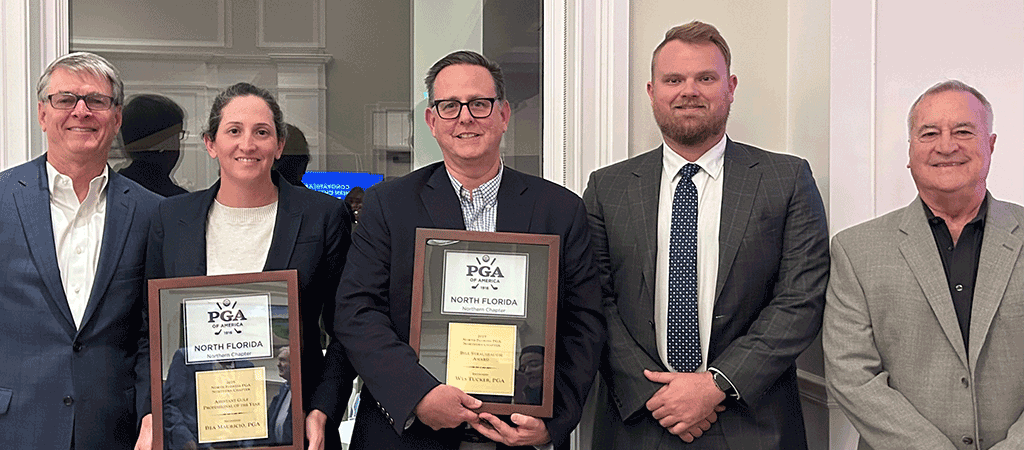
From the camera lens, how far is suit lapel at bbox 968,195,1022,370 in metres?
2.31

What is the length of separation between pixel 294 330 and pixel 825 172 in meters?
2.01

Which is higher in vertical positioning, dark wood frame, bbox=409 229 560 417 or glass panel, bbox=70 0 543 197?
glass panel, bbox=70 0 543 197

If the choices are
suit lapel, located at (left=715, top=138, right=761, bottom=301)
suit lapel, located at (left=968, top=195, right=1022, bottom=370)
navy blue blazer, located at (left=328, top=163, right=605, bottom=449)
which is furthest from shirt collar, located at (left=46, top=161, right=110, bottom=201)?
suit lapel, located at (left=968, top=195, right=1022, bottom=370)

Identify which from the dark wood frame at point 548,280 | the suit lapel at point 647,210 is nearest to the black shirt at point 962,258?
the suit lapel at point 647,210

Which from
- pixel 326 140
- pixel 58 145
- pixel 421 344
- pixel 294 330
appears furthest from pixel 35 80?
pixel 421 344

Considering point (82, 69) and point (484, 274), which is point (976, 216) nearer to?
point (484, 274)

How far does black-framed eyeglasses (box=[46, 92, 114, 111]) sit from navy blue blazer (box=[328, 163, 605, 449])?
91cm

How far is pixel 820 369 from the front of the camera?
9.92 feet

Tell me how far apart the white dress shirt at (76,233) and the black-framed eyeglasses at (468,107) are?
1.13 m

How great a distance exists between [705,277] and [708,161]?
0.38 meters

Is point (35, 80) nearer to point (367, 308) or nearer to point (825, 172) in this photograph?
→ point (367, 308)

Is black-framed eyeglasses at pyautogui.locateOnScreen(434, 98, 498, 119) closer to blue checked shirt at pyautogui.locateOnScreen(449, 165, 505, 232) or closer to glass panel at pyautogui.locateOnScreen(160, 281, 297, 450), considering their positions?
blue checked shirt at pyautogui.locateOnScreen(449, 165, 505, 232)

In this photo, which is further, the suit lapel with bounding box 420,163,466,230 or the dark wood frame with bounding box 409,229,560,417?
the suit lapel with bounding box 420,163,466,230

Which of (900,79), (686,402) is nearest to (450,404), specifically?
(686,402)
